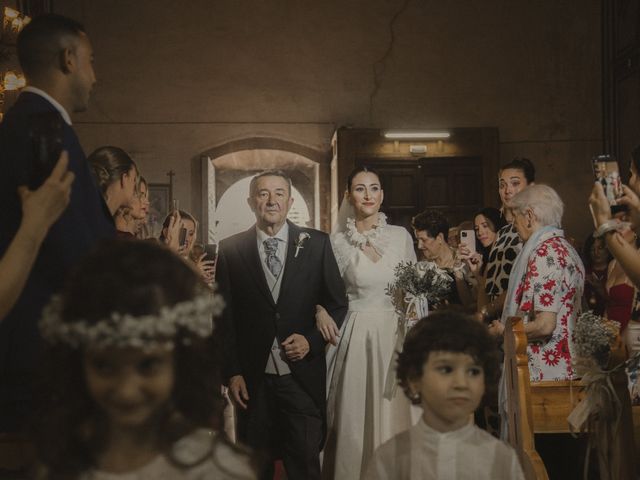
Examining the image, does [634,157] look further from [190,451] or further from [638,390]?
[190,451]

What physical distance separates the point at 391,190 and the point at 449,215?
2.96ft

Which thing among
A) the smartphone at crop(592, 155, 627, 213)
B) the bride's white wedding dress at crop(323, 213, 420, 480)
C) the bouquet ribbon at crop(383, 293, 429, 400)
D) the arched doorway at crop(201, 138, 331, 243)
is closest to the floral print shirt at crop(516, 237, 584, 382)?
the bouquet ribbon at crop(383, 293, 429, 400)

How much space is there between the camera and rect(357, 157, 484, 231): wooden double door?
39.9 feet

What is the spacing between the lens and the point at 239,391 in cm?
466

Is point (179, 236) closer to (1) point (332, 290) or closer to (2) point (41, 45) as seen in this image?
(1) point (332, 290)

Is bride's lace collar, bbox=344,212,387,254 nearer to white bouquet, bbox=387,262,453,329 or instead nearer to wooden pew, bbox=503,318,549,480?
white bouquet, bbox=387,262,453,329

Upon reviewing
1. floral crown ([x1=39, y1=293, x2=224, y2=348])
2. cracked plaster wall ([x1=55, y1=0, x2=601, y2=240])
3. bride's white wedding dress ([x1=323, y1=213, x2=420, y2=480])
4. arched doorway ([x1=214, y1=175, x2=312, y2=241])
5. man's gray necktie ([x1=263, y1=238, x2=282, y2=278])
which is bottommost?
bride's white wedding dress ([x1=323, y1=213, x2=420, y2=480])

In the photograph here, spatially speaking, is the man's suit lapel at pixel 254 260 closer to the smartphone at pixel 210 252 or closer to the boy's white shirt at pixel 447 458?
the smartphone at pixel 210 252

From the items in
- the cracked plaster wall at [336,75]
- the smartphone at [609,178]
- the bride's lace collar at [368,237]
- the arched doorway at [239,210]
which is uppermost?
the cracked plaster wall at [336,75]

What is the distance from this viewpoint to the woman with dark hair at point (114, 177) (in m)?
3.76

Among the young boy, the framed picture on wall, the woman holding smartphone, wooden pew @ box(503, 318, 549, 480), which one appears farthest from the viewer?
the framed picture on wall

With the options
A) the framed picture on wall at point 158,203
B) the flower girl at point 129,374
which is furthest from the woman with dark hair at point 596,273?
the framed picture on wall at point 158,203

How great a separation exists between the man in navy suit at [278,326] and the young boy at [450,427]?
1.99 meters

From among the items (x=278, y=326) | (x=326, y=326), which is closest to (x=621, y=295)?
(x=326, y=326)
